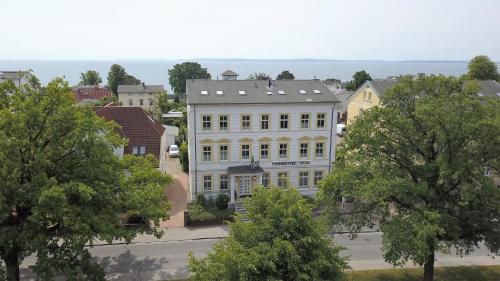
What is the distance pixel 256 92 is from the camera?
35.5m

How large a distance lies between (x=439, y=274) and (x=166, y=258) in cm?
1694

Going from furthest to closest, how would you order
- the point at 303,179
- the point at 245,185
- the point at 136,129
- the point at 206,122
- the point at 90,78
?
the point at 90,78
the point at 136,129
the point at 303,179
the point at 245,185
the point at 206,122

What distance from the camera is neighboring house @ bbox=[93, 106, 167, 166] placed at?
41062 mm

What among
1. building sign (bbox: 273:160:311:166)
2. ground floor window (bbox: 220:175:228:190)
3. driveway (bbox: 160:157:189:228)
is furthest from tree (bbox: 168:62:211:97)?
building sign (bbox: 273:160:311:166)

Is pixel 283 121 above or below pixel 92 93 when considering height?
below

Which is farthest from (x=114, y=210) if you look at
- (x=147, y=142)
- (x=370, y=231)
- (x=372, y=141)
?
(x=147, y=142)

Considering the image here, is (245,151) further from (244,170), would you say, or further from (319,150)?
(319,150)

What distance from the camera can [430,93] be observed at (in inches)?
804

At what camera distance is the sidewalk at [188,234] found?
2880cm

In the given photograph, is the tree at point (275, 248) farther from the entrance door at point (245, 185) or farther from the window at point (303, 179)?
the window at point (303, 179)

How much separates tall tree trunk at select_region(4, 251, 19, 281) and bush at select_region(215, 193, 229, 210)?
17566 millimetres

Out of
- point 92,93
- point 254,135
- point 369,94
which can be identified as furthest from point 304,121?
point 92,93

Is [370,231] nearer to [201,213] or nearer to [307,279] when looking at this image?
[201,213]

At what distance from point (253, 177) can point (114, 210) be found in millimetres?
18325
